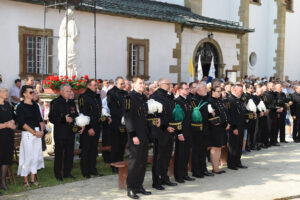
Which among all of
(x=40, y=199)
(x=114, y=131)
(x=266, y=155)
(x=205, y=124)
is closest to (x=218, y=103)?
(x=205, y=124)

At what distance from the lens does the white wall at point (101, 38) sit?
45.1 ft

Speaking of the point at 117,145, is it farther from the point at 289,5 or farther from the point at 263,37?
the point at 289,5

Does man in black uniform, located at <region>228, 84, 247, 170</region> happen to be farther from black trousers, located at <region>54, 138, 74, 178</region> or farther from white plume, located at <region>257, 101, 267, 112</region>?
black trousers, located at <region>54, 138, 74, 178</region>

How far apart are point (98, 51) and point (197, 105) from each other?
8220 mm

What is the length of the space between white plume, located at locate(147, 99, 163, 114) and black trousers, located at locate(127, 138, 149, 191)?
0.56 m

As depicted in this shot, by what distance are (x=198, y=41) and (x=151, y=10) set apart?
9.58 ft

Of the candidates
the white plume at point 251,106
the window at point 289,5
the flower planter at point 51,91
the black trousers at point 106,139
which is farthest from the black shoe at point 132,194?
the window at point 289,5

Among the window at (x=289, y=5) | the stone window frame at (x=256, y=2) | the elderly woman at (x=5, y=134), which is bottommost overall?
the elderly woman at (x=5, y=134)

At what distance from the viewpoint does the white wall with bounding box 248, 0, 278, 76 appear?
88.0 feet

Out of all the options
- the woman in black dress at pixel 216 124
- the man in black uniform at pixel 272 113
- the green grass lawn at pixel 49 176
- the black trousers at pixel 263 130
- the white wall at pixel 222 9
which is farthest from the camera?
the white wall at pixel 222 9

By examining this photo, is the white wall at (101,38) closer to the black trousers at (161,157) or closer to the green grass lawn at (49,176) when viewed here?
the green grass lawn at (49,176)

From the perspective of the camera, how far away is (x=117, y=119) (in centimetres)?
921

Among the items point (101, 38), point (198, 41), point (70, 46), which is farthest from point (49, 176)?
point (198, 41)

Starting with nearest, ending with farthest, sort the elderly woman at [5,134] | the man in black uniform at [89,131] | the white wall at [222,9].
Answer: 1. the elderly woman at [5,134]
2. the man in black uniform at [89,131]
3. the white wall at [222,9]
